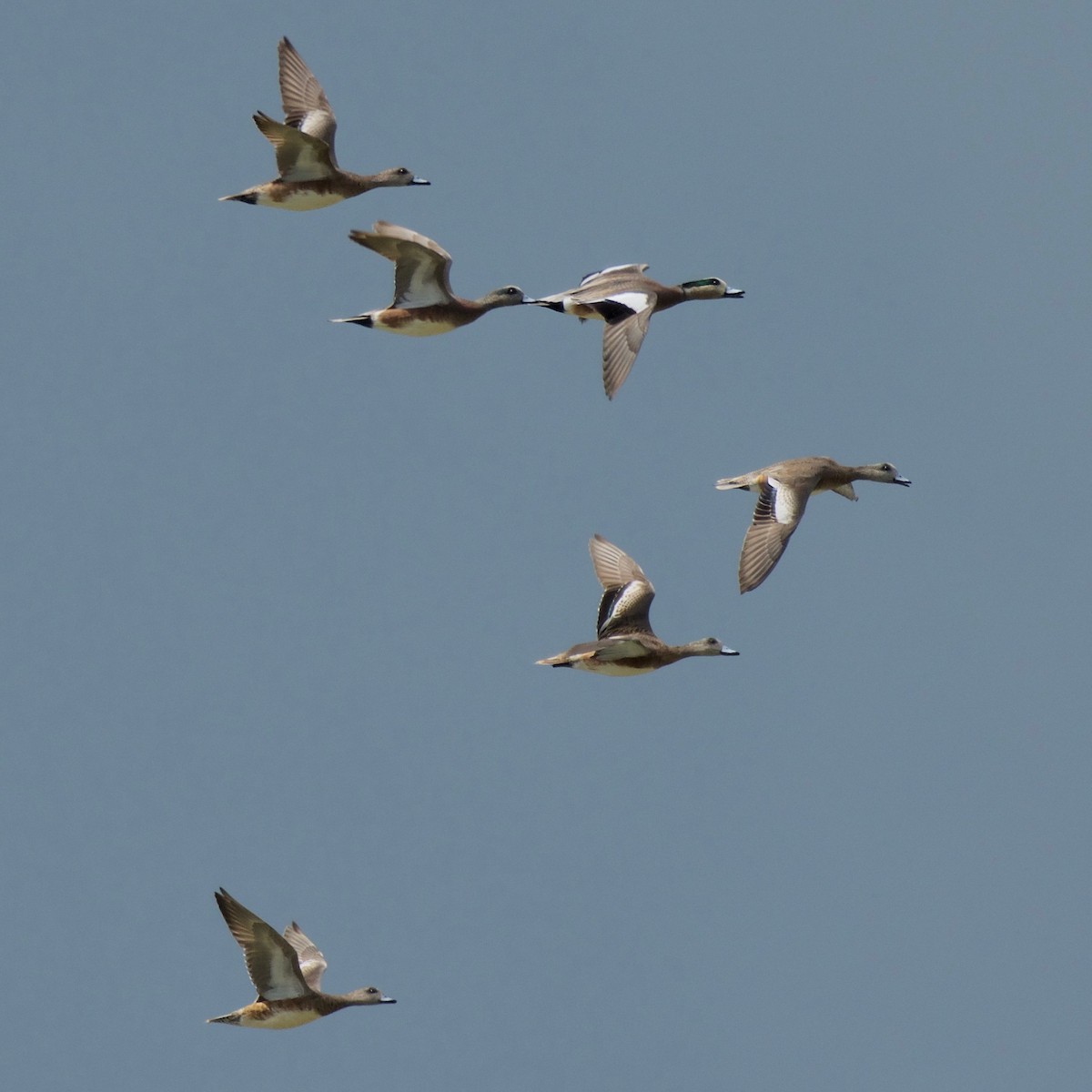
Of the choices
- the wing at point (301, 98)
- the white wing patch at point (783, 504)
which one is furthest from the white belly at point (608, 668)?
the wing at point (301, 98)

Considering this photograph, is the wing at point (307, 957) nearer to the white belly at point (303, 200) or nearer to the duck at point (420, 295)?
the duck at point (420, 295)

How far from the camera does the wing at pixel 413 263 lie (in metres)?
30.2

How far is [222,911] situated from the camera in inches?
1040

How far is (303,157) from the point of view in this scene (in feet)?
104

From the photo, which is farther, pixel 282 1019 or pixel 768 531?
pixel 768 531

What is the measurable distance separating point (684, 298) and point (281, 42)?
701cm

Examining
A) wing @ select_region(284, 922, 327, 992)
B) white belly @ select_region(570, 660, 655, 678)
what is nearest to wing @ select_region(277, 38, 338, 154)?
white belly @ select_region(570, 660, 655, 678)

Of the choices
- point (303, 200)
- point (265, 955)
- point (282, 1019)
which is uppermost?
point (303, 200)

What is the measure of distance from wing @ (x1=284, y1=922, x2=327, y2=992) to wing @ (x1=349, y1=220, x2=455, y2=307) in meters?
8.16

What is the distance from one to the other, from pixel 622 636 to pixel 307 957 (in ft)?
18.3

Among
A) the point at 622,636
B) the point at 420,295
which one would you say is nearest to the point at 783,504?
the point at 622,636

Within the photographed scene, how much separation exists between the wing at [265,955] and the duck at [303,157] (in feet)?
33.1

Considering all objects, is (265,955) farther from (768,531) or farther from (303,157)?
(303,157)

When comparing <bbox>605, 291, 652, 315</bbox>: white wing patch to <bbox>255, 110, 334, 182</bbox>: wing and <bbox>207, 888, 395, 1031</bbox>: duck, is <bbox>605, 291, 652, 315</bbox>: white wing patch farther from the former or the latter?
<bbox>207, 888, 395, 1031</bbox>: duck
